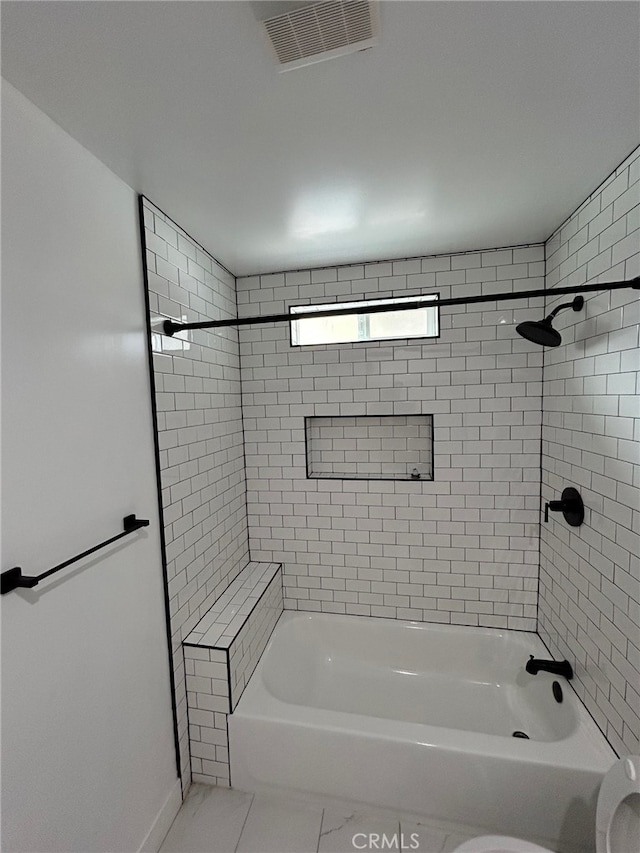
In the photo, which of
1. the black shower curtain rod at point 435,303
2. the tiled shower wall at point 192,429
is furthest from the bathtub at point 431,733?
the black shower curtain rod at point 435,303

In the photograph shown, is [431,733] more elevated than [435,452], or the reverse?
[435,452]

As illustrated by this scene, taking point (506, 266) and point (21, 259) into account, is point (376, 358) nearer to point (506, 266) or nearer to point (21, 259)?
point (506, 266)

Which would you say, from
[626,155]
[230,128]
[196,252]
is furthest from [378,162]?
[196,252]

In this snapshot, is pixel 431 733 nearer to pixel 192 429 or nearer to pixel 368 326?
pixel 192 429

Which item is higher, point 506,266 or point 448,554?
point 506,266

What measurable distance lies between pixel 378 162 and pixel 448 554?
213cm

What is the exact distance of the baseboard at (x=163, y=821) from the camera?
1469 mm

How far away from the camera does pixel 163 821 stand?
1.56 metres

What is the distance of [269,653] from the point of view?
217cm

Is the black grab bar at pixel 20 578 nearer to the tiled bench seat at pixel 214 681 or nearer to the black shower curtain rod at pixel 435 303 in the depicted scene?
the tiled bench seat at pixel 214 681

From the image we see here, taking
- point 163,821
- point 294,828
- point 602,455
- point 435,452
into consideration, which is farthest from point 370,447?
point 163,821

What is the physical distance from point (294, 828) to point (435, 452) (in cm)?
193

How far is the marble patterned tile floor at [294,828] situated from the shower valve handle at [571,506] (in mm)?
1384

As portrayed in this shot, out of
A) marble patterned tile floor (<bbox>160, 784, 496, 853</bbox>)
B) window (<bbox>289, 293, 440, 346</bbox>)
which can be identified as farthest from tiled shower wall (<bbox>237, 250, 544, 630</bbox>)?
marble patterned tile floor (<bbox>160, 784, 496, 853</bbox>)
